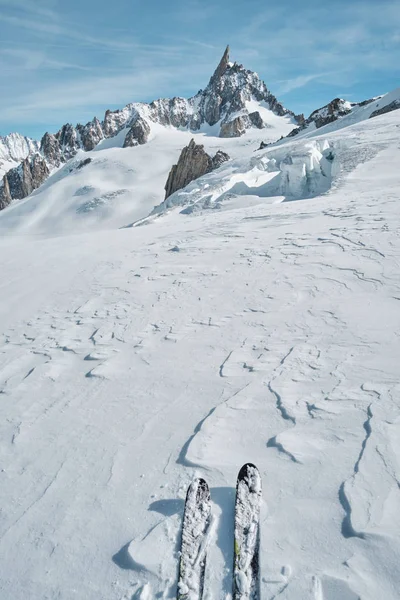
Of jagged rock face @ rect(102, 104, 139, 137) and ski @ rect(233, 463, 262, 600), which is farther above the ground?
jagged rock face @ rect(102, 104, 139, 137)

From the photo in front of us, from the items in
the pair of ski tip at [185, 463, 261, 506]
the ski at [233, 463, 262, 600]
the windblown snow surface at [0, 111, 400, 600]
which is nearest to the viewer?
the ski at [233, 463, 262, 600]

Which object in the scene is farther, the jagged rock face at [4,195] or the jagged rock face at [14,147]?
the jagged rock face at [14,147]

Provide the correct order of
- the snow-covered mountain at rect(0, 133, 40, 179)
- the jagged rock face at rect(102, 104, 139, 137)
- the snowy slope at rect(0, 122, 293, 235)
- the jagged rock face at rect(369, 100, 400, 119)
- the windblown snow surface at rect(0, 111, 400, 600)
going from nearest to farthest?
the windblown snow surface at rect(0, 111, 400, 600) → the jagged rock face at rect(369, 100, 400, 119) → the snowy slope at rect(0, 122, 293, 235) → the jagged rock face at rect(102, 104, 139, 137) → the snow-covered mountain at rect(0, 133, 40, 179)

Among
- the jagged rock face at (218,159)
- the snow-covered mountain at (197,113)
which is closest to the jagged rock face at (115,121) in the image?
the snow-covered mountain at (197,113)

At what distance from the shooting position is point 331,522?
2174 mm

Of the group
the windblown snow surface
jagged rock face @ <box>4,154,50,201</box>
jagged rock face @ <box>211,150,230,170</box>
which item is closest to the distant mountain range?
jagged rock face @ <box>4,154,50,201</box>

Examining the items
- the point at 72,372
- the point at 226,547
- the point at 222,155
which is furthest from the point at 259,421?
the point at 222,155

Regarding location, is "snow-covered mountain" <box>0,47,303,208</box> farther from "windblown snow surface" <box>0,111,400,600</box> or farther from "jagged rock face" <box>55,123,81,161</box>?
"windblown snow surface" <box>0,111,400,600</box>

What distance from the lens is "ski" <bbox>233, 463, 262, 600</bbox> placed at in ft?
6.36

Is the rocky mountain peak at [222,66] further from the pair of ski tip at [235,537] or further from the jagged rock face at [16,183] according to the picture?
the pair of ski tip at [235,537]

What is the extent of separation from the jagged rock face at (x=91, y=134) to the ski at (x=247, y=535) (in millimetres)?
98713

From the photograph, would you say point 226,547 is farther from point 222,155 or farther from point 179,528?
point 222,155

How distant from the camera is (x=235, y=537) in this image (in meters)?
2.13

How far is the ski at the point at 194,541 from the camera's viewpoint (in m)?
1.96
